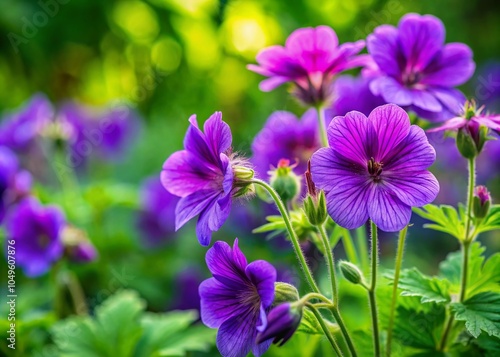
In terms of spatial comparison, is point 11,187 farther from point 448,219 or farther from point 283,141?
point 448,219

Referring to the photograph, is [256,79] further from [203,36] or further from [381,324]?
[381,324]

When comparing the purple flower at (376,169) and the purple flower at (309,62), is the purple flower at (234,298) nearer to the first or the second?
the purple flower at (376,169)

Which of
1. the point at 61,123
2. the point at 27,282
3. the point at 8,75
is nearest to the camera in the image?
the point at 27,282

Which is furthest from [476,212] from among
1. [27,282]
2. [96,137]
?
[96,137]

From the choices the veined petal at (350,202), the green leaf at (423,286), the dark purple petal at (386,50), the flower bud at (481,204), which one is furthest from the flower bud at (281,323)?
the dark purple petal at (386,50)

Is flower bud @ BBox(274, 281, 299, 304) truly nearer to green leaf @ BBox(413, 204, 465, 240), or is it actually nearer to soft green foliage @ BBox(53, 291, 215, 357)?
green leaf @ BBox(413, 204, 465, 240)

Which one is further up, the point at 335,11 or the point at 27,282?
the point at 335,11

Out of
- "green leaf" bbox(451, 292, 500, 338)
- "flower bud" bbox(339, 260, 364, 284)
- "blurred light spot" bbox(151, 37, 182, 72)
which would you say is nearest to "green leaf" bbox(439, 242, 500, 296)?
"green leaf" bbox(451, 292, 500, 338)
